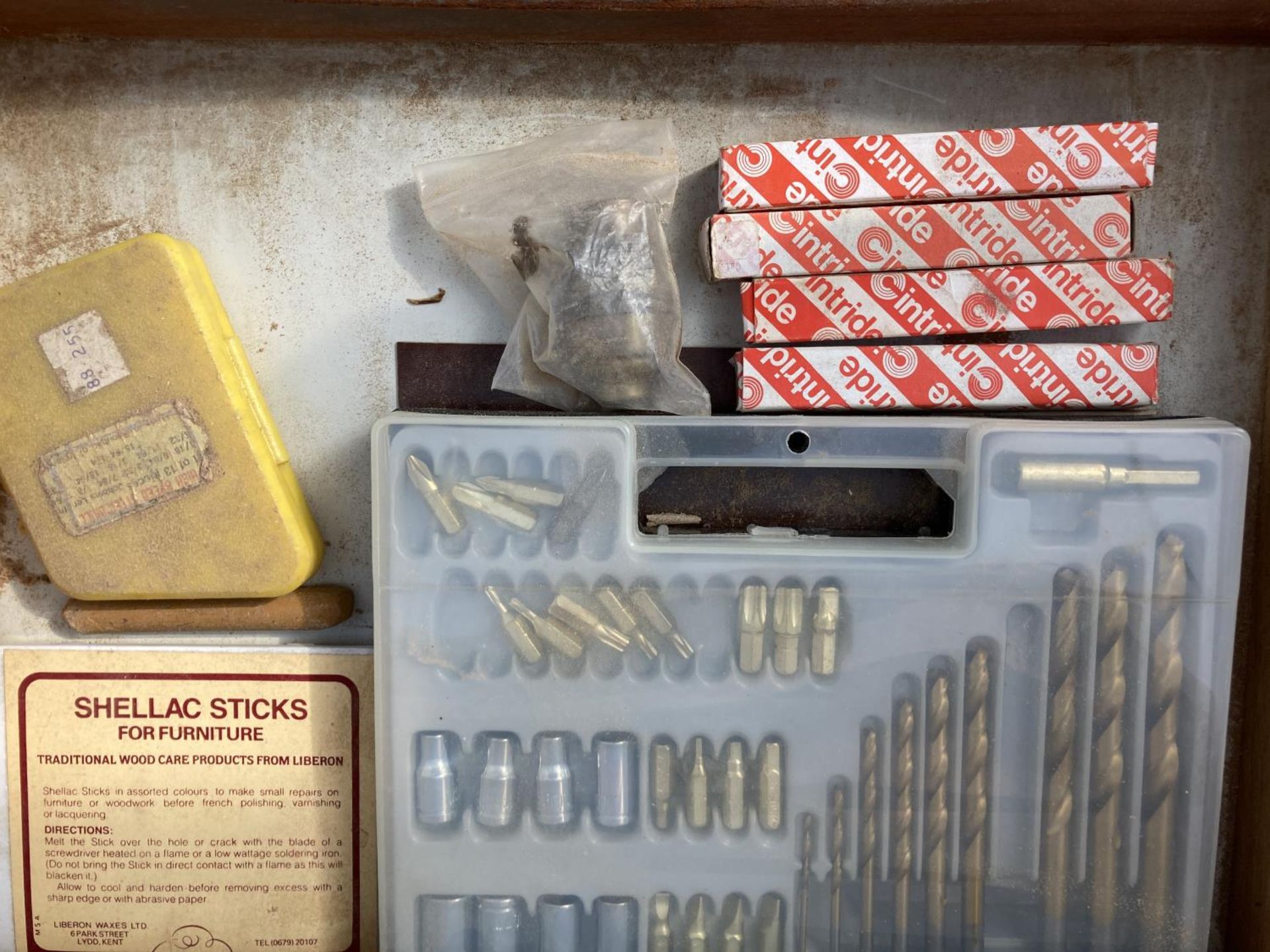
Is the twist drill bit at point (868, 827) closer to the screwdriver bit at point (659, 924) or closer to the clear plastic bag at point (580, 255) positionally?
the screwdriver bit at point (659, 924)

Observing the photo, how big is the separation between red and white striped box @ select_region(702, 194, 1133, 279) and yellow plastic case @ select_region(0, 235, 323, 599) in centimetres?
43

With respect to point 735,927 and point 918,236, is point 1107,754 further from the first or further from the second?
point 918,236

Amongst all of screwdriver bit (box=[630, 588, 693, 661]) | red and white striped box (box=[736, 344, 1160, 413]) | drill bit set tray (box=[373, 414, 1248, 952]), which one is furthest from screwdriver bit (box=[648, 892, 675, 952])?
red and white striped box (box=[736, 344, 1160, 413])

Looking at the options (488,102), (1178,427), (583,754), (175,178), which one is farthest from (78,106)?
(1178,427)

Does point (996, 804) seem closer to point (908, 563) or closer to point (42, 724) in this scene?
point (908, 563)

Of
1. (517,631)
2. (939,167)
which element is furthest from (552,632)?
(939,167)

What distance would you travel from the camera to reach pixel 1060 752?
2.36ft

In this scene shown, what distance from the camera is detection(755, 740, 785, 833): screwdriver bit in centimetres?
73

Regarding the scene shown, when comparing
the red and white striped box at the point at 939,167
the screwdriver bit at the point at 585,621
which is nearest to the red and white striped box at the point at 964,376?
the red and white striped box at the point at 939,167

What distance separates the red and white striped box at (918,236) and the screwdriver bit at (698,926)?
0.52 m

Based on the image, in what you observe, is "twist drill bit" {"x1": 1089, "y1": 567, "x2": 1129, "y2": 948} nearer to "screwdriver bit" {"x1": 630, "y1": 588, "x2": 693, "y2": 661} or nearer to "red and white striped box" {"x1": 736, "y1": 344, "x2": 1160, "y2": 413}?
"red and white striped box" {"x1": 736, "y1": 344, "x2": 1160, "y2": 413}

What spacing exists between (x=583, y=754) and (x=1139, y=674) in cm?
45

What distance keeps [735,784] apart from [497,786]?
0.63 ft

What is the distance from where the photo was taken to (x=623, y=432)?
709 mm
